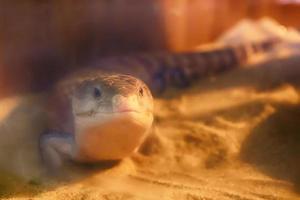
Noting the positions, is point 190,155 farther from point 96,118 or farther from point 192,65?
point 192,65

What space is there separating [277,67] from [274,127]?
1.35 meters

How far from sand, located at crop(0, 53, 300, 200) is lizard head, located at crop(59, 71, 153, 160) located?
0.16 m

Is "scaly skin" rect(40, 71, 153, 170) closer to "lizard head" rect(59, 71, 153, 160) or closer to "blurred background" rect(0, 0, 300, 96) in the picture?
"lizard head" rect(59, 71, 153, 160)

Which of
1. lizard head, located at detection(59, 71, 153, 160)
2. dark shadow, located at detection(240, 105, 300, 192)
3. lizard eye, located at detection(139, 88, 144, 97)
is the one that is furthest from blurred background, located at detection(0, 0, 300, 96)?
dark shadow, located at detection(240, 105, 300, 192)

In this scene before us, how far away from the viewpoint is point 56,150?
2578mm

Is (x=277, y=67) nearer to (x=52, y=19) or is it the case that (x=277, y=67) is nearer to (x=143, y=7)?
(x=143, y=7)

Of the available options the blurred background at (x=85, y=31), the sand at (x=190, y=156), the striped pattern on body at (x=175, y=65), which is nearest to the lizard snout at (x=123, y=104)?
the sand at (x=190, y=156)

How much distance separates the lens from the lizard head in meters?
2.22

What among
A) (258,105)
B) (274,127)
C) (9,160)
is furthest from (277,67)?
(9,160)

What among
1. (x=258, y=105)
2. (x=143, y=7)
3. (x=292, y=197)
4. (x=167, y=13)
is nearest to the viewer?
(x=292, y=197)

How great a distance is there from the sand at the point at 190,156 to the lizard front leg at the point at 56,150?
0.05 m

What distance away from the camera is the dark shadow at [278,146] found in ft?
7.99

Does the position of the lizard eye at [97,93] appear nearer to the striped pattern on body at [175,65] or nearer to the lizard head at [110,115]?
the lizard head at [110,115]

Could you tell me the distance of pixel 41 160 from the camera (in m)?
2.58
